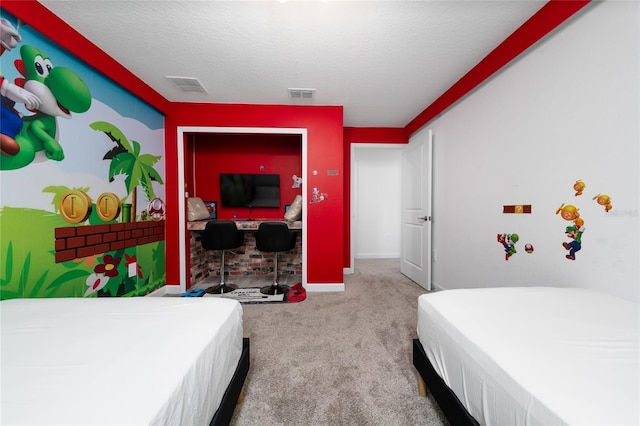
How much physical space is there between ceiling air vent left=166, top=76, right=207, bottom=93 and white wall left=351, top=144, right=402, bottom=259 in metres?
3.28

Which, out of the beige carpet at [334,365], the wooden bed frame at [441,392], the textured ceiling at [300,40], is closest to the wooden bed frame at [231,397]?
the beige carpet at [334,365]

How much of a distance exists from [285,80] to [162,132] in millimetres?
1780

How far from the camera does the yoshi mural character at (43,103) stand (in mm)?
1521

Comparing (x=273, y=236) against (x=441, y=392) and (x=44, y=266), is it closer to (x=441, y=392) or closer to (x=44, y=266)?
(x=44, y=266)

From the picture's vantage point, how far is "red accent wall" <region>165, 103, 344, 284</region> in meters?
3.03

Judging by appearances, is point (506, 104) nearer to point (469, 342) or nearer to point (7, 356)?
point (469, 342)

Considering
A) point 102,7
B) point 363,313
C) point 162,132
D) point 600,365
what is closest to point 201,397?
point 600,365

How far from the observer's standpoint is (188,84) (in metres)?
2.57

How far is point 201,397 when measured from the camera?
79cm

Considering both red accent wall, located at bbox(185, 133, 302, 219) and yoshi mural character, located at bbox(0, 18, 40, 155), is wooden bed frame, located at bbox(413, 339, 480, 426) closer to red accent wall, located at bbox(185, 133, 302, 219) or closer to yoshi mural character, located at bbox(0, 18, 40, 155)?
yoshi mural character, located at bbox(0, 18, 40, 155)

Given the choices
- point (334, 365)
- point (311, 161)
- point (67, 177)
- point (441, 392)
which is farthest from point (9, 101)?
point (441, 392)

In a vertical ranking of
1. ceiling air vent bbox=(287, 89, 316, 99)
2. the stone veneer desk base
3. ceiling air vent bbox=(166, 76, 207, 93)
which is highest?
ceiling air vent bbox=(166, 76, 207, 93)

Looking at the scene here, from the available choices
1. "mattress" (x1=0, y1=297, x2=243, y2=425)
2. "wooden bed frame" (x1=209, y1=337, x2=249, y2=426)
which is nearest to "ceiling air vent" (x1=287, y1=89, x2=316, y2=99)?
"mattress" (x1=0, y1=297, x2=243, y2=425)

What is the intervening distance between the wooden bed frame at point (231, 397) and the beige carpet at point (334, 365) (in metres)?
0.22
